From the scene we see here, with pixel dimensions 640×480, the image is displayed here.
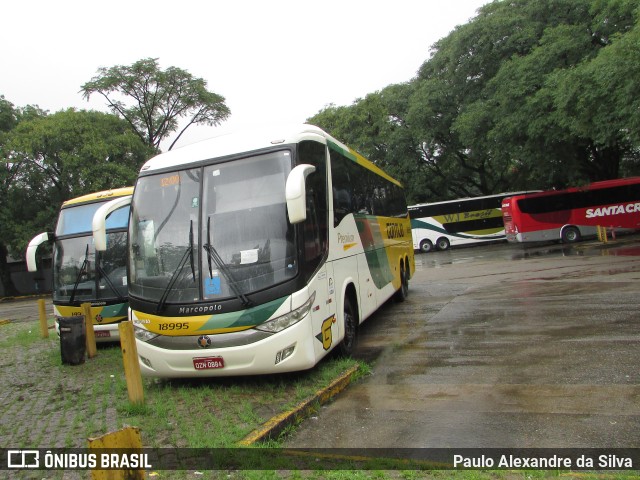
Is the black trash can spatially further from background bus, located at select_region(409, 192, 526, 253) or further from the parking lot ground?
background bus, located at select_region(409, 192, 526, 253)

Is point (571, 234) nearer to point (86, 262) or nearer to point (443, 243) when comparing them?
point (443, 243)

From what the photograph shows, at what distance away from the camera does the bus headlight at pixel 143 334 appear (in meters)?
5.73

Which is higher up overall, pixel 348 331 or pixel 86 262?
pixel 86 262

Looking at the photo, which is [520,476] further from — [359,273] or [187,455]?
[359,273]

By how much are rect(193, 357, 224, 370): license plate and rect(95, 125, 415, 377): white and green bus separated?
11mm

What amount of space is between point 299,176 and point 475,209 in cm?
3091

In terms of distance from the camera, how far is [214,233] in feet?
18.7

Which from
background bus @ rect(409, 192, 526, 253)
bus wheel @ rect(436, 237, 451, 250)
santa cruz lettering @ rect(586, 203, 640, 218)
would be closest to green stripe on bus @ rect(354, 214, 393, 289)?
santa cruz lettering @ rect(586, 203, 640, 218)

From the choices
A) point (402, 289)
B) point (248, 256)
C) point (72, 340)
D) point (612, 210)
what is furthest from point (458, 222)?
point (248, 256)

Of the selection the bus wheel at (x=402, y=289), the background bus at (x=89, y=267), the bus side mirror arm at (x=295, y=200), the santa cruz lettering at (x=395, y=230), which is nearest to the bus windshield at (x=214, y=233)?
the bus side mirror arm at (x=295, y=200)

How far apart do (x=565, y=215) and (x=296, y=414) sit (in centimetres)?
2789

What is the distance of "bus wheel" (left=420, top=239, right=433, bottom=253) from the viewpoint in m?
35.8

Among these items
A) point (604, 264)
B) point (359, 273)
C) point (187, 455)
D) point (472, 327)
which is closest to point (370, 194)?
point (359, 273)

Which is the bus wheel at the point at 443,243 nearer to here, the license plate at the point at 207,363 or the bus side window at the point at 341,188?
the bus side window at the point at 341,188
